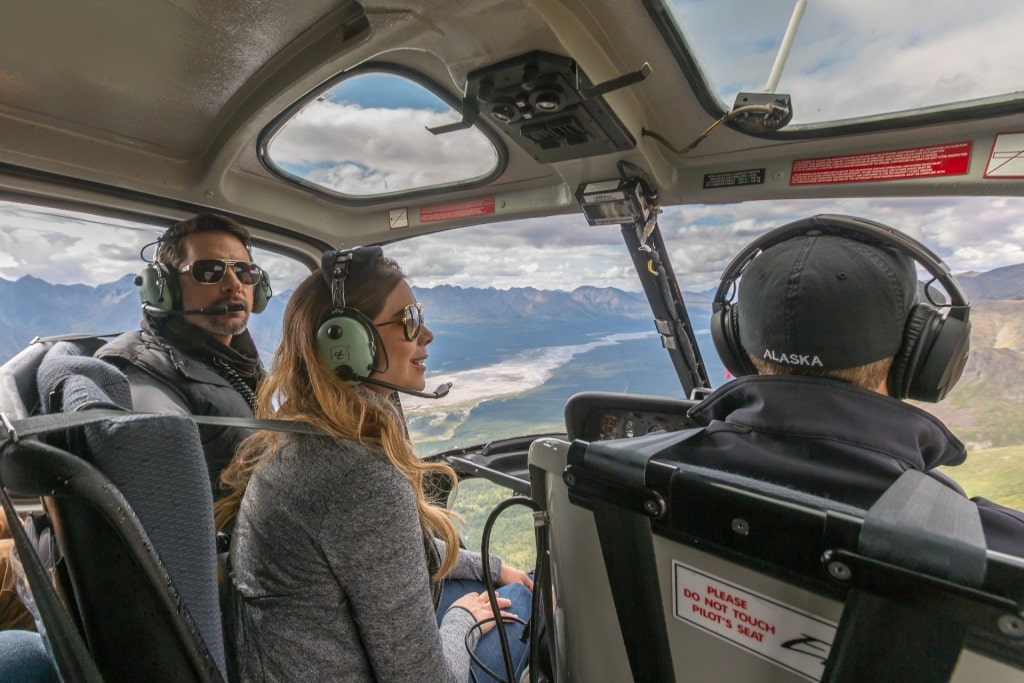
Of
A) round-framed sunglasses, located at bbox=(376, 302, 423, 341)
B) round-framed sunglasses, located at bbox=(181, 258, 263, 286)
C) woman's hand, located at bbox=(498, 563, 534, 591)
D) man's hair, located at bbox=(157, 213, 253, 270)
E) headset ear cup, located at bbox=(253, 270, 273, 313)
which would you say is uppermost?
man's hair, located at bbox=(157, 213, 253, 270)

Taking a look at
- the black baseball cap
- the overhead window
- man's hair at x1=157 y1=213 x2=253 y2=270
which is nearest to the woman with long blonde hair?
the black baseball cap

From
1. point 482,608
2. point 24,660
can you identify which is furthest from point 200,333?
point 482,608

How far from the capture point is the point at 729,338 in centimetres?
113

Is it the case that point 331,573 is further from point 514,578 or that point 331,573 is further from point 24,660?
point 514,578

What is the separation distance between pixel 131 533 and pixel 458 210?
2.37 m

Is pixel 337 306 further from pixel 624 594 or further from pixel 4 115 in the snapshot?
pixel 4 115

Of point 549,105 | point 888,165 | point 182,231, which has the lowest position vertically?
point 888,165

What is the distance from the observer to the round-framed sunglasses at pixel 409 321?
1.40m

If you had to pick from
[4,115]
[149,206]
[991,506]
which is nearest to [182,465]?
[991,506]

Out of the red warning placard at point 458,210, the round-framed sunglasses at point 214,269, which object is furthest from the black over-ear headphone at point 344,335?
the red warning placard at point 458,210

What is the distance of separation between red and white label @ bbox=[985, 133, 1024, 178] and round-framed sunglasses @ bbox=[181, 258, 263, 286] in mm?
2660

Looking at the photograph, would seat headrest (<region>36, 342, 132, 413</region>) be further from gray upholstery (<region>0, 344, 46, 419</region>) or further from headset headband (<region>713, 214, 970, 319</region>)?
headset headband (<region>713, 214, 970, 319</region>)

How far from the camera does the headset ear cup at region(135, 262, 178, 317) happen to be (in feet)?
6.18

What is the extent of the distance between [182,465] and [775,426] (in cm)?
90
